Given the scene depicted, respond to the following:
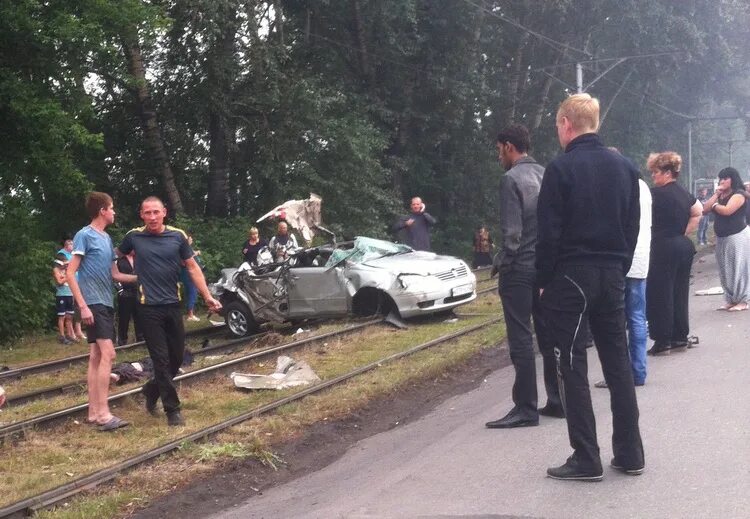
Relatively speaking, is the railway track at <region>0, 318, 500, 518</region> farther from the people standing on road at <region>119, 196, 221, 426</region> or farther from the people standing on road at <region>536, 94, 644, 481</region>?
the people standing on road at <region>536, 94, 644, 481</region>

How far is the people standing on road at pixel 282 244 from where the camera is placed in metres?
16.2

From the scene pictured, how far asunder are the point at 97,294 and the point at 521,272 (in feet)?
11.3

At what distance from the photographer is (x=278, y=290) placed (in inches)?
593

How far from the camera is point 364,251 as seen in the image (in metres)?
14.8

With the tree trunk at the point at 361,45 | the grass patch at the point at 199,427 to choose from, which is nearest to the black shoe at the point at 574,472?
the grass patch at the point at 199,427

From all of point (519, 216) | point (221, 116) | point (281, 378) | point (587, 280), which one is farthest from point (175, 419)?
point (221, 116)

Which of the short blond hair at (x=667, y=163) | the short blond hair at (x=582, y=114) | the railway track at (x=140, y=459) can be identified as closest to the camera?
the short blond hair at (x=582, y=114)

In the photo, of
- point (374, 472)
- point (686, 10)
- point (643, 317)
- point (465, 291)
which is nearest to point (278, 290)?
point (465, 291)

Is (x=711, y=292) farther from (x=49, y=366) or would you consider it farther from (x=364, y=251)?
(x=49, y=366)

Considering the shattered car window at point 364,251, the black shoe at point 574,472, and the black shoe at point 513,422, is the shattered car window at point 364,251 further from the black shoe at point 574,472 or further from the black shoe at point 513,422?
the black shoe at point 574,472

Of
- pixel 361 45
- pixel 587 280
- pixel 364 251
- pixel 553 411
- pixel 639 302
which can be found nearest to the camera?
pixel 587 280

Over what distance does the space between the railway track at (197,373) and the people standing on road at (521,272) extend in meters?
3.83

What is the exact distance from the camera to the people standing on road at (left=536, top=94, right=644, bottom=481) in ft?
16.9

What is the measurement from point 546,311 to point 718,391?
110 inches
